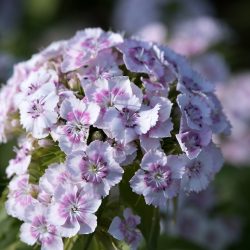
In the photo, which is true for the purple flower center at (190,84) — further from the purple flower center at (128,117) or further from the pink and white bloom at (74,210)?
the pink and white bloom at (74,210)

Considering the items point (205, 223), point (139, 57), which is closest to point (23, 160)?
point (139, 57)

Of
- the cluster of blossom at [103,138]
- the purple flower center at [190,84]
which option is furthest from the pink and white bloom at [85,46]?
the purple flower center at [190,84]

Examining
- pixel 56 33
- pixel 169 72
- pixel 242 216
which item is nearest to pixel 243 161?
pixel 242 216

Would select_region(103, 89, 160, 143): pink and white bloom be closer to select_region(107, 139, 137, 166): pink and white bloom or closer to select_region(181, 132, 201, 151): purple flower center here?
select_region(107, 139, 137, 166): pink and white bloom

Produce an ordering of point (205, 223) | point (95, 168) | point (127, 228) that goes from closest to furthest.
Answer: point (95, 168)
point (127, 228)
point (205, 223)

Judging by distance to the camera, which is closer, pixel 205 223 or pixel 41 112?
pixel 41 112

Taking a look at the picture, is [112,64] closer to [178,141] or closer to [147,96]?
[147,96]

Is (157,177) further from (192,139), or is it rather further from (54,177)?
(54,177)
